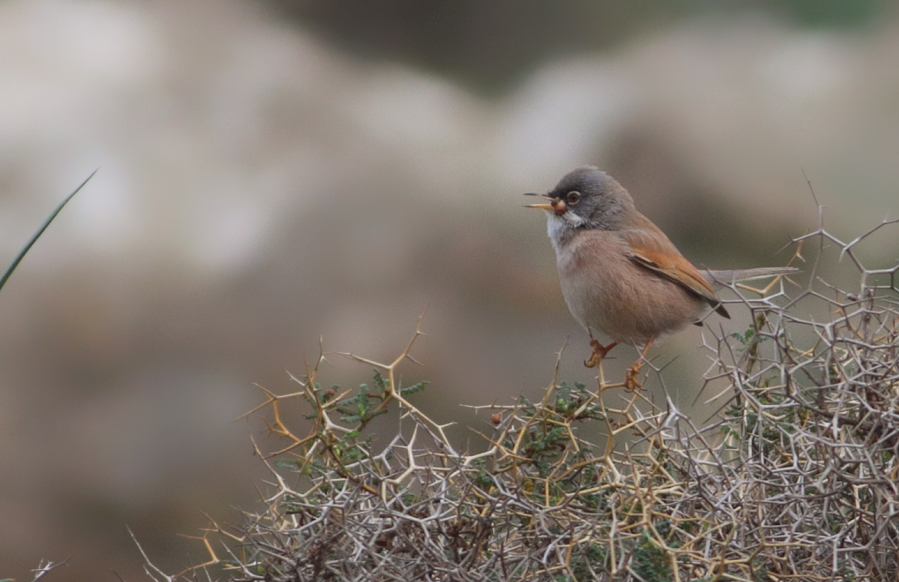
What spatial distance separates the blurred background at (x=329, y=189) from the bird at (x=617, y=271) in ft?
1.39

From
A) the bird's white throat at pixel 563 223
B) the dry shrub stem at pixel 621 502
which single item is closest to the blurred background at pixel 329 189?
Result: the bird's white throat at pixel 563 223

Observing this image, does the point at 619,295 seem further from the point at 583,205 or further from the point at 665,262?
the point at 583,205

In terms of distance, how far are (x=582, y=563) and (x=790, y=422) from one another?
573 mm

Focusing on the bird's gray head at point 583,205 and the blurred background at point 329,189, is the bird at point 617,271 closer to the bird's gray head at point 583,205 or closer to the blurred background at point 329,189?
the bird's gray head at point 583,205


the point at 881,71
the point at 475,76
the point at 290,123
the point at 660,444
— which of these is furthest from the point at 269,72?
the point at 881,71

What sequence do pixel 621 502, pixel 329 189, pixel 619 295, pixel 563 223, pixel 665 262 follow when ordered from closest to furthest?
pixel 621 502, pixel 619 295, pixel 665 262, pixel 563 223, pixel 329 189

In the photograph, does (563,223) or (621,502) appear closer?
(621,502)

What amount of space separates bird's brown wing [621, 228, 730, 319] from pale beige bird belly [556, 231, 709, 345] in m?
0.03

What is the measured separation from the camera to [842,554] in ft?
4.86

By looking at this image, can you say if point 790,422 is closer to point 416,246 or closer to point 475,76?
point 416,246

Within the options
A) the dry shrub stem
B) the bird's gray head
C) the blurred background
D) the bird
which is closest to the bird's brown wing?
the bird

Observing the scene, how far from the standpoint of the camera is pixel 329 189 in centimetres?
409

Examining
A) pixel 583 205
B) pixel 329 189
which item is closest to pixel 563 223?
pixel 583 205

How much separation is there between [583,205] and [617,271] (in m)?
0.41
